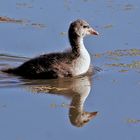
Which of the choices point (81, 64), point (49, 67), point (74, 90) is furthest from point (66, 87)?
point (81, 64)

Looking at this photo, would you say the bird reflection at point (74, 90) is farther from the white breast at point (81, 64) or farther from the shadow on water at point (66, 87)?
the white breast at point (81, 64)

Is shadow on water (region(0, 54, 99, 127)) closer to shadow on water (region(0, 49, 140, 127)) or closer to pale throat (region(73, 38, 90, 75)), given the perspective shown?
shadow on water (region(0, 49, 140, 127))

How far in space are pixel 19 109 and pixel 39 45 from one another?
3.73m

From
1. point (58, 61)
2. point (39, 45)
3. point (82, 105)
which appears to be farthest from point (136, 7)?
point (82, 105)

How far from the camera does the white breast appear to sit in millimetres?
12539

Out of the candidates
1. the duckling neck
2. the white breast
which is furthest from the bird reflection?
the duckling neck

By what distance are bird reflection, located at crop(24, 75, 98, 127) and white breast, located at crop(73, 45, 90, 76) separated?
0.38ft

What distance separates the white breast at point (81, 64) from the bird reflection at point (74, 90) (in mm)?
116

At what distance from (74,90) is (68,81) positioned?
0.54m

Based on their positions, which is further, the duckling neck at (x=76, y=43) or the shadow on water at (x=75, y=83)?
the duckling neck at (x=76, y=43)

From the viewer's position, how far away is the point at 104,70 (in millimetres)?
12773

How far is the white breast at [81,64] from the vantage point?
1254cm

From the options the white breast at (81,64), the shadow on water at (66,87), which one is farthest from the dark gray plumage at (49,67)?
the shadow on water at (66,87)

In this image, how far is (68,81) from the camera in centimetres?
1225
